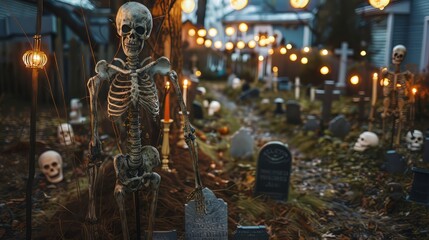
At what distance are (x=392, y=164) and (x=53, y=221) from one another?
17.2 ft

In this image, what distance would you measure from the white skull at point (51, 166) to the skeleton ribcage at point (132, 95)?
344 centimetres

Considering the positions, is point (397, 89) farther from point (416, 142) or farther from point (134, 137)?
point (134, 137)

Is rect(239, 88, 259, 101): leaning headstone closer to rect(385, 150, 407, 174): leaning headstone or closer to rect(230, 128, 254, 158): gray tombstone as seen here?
rect(230, 128, 254, 158): gray tombstone

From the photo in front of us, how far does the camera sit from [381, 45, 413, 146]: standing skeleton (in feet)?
24.5

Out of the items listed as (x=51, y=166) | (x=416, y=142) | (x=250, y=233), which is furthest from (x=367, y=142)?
(x=51, y=166)

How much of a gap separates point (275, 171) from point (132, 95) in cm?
321

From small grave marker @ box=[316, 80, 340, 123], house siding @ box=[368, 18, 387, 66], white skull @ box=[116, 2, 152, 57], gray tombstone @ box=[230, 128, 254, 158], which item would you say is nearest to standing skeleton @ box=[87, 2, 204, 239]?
white skull @ box=[116, 2, 152, 57]

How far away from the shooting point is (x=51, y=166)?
22.4ft

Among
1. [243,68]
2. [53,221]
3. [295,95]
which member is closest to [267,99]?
[295,95]

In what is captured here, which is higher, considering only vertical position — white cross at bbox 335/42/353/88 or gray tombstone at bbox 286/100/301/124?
white cross at bbox 335/42/353/88

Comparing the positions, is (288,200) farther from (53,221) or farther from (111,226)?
(53,221)

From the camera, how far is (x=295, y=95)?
14977 mm

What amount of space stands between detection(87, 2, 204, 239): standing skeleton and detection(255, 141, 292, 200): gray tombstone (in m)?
2.48

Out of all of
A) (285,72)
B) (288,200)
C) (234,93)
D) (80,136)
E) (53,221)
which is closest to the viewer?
(53,221)
